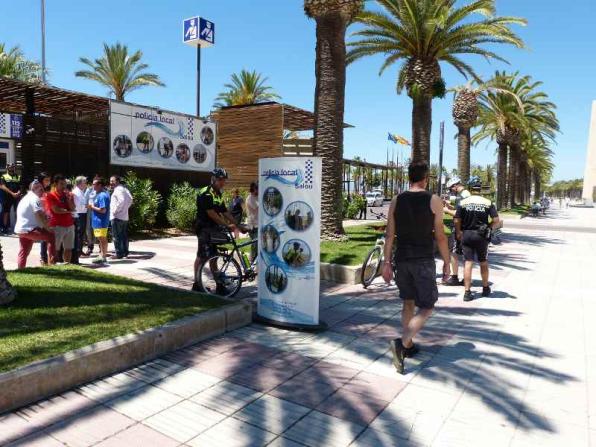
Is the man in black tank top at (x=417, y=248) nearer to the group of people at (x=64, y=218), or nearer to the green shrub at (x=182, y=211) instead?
the group of people at (x=64, y=218)

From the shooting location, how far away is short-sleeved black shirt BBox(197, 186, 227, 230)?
20.4 feet

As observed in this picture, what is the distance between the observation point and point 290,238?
5.38 metres

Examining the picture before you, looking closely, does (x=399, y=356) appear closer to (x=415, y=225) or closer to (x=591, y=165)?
(x=415, y=225)

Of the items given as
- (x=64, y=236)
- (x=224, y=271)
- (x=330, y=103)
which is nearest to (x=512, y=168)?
(x=330, y=103)

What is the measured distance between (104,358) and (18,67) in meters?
33.7

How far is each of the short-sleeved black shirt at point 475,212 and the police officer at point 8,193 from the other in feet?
40.1

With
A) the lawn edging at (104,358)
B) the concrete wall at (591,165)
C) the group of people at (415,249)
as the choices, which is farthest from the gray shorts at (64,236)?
the concrete wall at (591,165)

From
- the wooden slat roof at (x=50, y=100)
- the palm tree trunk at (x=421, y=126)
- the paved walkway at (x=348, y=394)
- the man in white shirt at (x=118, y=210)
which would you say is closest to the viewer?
the paved walkway at (x=348, y=394)

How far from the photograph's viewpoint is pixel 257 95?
37.5 m

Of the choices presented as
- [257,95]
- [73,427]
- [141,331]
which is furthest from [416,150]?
[257,95]

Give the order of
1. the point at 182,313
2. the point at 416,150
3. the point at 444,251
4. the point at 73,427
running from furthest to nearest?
1. the point at 416,150
2. the point at 182,313
3. the point at 444,251
4. the point at 73,427

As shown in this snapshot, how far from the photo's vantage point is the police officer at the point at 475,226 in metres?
7.06

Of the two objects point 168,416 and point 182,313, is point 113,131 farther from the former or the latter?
point 168,416

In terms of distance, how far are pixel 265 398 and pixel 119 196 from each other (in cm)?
689
